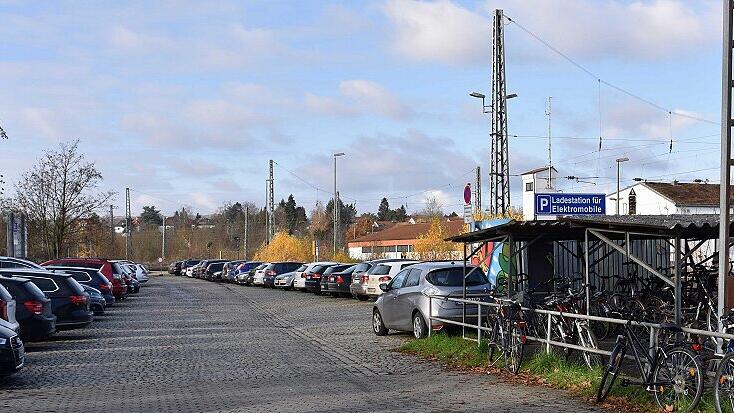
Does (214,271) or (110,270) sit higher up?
(110,270)

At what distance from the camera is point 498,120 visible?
32.1 meters

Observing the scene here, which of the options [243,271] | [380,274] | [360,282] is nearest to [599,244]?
[380,274]

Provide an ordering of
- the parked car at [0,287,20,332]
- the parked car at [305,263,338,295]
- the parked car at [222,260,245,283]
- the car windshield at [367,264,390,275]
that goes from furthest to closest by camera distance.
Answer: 1. the parked car at [222,260,245,283]
2. the parked car at [305,263,338,295]
3. the car windshield at [367,264,390,275]
4. the parked car at [0,287,20,332]

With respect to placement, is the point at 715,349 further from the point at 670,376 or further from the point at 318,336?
the point at 318,336

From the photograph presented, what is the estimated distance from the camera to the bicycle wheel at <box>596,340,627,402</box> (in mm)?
10773

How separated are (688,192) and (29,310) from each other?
57.6 m

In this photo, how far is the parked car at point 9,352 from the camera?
12477 millimetres

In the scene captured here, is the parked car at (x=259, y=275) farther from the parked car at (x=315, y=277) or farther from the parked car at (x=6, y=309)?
the parked car at (x=6, y=309)

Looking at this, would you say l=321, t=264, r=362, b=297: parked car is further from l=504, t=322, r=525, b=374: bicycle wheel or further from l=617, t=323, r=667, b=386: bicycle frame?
l=617, t=323, r=667, b=386: bicycle frame

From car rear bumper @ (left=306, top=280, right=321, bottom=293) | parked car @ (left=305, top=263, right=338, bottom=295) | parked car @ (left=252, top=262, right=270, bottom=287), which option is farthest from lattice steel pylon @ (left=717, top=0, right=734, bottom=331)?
parked car @ (left=252, top=262, right=270, bottom=287)

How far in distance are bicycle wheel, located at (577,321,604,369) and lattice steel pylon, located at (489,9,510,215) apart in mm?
19071

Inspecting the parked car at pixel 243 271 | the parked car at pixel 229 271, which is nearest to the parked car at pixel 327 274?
the parked car at pixel 243 271

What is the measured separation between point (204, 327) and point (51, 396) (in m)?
11.7

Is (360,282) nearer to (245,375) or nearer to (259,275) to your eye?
(245,375)
